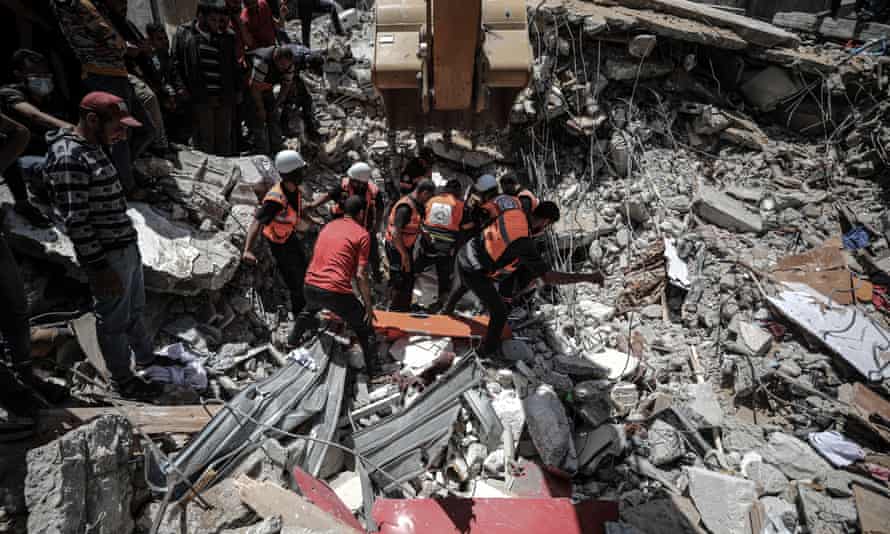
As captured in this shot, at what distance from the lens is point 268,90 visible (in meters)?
5.14

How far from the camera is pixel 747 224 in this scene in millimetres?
5613

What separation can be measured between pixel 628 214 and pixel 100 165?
5.51 meters

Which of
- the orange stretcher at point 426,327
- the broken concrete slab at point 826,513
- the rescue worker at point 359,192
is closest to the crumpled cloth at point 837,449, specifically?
the broken concrete slab at point 826,513

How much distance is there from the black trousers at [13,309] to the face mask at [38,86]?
1.16 meters

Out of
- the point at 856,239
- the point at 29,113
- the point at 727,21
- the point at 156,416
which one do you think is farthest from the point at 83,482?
the point at 727,21

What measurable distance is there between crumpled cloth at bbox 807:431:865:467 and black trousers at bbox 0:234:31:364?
216 inches

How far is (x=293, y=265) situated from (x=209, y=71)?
2.12 m

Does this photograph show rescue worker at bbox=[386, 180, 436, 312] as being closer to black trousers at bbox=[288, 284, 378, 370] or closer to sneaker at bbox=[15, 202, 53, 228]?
black trousers at bbox=[288, 284, 378, 370]

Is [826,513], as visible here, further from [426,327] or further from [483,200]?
[483,200]

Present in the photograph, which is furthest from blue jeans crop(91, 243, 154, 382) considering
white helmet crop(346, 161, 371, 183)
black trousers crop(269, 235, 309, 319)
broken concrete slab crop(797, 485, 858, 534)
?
broken concrete slab crop(797, 485, 858, 534)

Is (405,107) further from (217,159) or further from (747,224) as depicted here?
(747,224)

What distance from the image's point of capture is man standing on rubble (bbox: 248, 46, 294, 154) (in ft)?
16.1

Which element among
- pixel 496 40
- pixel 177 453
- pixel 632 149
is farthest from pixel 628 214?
pixel 177 453

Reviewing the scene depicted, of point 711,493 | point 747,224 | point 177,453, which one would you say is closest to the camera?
point 177,453
